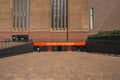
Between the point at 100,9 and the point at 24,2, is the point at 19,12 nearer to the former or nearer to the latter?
the point at 24,2

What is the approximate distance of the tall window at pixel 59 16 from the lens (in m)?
74.5

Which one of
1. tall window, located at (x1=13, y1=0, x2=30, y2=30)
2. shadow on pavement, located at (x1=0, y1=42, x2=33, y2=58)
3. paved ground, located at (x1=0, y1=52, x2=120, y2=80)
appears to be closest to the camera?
paved ground, located at (x1=0, y1=52, x2=120, y2=80)

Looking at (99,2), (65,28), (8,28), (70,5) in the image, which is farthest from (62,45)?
(99,2)

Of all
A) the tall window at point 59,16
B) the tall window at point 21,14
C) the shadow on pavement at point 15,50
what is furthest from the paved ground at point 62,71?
the tall window at point 59,16

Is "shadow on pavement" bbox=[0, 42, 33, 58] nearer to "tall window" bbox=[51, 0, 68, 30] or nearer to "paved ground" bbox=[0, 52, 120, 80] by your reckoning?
"paved ground" bbox=[0, 52, 120, 80]

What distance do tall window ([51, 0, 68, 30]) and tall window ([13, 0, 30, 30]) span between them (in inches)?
352

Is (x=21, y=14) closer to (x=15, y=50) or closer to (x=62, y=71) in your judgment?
(x=15, y=50)

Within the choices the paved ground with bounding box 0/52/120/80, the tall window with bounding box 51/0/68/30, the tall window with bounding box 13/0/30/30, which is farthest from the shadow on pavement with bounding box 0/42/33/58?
the tall window with bounding box 51/0/68/30

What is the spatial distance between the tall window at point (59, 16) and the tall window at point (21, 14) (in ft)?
29.3

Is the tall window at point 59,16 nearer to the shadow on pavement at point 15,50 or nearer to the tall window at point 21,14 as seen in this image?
the tall window at point 21,14

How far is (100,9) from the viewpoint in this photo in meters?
81.1

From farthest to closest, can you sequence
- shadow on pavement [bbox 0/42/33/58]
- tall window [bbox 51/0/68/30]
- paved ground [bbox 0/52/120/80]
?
tall window [bbox 51/0/68/30], shadow on pavement [bbox 0/42/33/58], paved ground [bbox 0/52/120/80]

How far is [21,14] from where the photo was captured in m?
74.7

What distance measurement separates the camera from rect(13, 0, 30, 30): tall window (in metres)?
73.4
